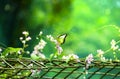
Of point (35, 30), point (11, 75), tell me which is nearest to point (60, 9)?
point (11, 75)

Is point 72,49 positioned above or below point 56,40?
above

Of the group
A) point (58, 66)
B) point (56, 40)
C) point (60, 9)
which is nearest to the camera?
point (60, 9)

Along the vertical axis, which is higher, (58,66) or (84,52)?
(84,52)

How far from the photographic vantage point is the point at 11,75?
1.10 m

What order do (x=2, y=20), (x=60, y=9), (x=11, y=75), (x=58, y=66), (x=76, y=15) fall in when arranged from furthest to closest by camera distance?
(x=2, y=20), (x=76, y=15), (x=11, y=75), (x=58, y=66), (x=60, y=9)

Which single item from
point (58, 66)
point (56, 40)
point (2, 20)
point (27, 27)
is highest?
point (2, 20)

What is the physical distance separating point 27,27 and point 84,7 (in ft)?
1.04

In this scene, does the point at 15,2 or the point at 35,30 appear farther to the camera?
the point at 15,2

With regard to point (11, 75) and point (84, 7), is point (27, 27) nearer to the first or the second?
point (84, 7)

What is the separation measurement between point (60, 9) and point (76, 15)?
56.6 inches

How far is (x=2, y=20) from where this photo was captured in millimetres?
2535

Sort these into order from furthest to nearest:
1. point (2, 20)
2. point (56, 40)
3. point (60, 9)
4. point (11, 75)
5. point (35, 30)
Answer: point (2, 20) < point (35, 30) < point (56, 40) < point (11, 75) < point (60, 9)

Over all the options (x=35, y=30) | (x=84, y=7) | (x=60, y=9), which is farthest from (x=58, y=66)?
(x=84, y=7)

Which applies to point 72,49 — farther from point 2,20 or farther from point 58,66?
point 58,66
